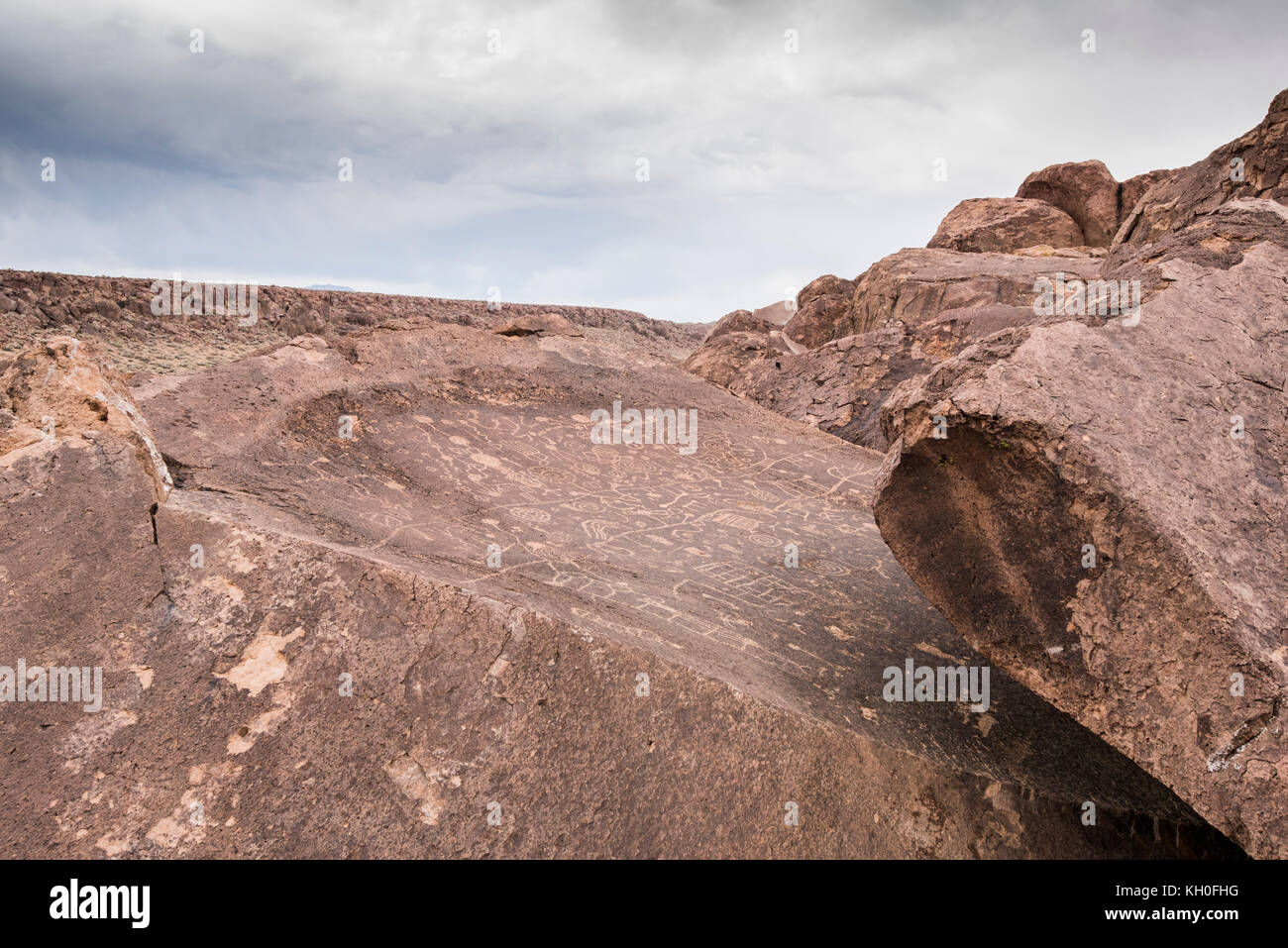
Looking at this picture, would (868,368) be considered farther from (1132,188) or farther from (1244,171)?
(1132,188)

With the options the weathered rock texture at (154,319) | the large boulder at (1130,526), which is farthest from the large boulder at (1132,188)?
the large boulder at (1130,526)

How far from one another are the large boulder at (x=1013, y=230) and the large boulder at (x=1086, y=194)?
35 cm

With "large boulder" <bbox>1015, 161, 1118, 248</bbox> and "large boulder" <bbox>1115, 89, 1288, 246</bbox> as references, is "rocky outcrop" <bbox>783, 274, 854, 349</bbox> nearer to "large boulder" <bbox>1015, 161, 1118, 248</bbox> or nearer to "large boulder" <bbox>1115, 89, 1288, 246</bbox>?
"large boulder" <bbox>1015, 161, 1118, 248</bbox>

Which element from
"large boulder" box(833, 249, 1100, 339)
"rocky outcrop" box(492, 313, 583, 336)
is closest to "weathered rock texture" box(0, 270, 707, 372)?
"rocky outcrop" box(492, 313, 583, 336)

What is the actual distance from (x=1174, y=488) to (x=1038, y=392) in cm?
52

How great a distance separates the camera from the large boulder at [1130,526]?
2.23 metres

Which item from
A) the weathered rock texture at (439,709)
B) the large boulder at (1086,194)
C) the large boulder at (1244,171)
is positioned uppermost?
the large boulder at (1086,194)

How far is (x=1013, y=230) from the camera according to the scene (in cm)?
1414

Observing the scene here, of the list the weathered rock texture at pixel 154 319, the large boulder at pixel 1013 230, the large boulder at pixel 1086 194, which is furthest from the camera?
the large boulder at pixel 1086 194

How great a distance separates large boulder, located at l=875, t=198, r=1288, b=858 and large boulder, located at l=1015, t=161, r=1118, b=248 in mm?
13396

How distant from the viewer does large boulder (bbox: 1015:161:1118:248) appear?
1450 cm

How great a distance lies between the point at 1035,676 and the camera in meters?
2.61

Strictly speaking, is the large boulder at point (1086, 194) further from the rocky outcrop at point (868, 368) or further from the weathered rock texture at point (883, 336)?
the rocky outcrop at point (868, 368)
